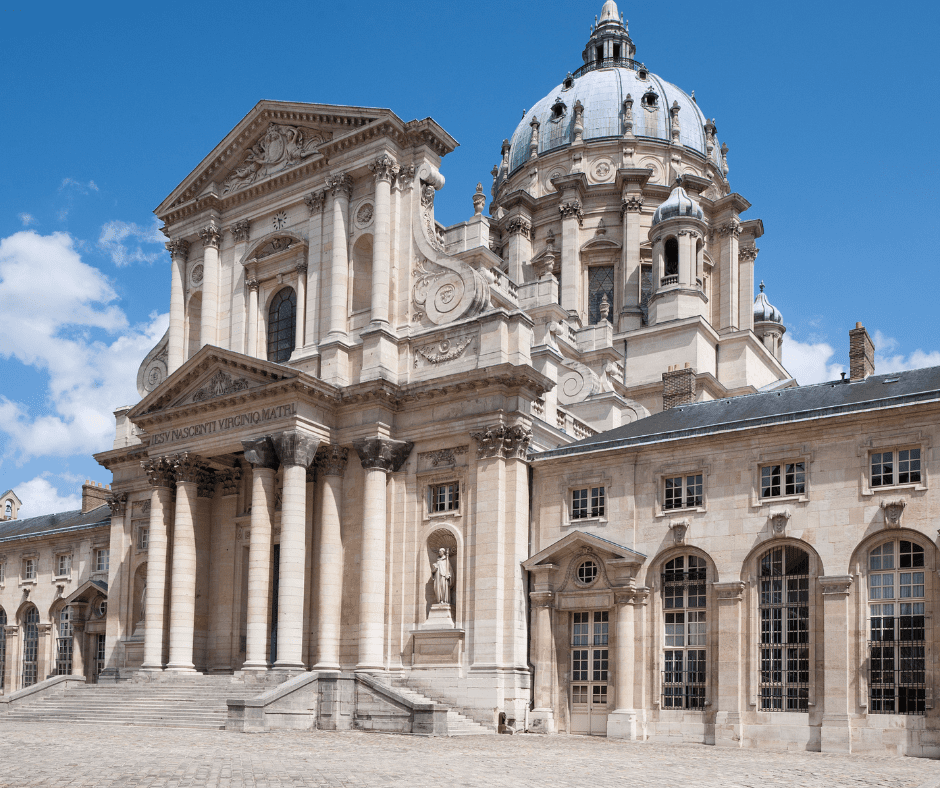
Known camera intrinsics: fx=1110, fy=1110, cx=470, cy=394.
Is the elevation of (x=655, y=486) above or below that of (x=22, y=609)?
above

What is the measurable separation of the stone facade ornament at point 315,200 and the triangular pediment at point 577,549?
14.9 metres

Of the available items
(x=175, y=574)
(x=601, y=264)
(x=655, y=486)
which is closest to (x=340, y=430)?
(x=175, y=574)

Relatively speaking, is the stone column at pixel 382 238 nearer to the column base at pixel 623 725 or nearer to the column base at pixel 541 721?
the column base at pixel 541 721

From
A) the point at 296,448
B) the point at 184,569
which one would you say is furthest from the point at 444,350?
the point at 184,569

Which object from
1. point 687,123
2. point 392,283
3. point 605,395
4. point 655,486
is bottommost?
point 655,486

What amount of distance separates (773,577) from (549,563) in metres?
6.65

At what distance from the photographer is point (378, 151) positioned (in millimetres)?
38000

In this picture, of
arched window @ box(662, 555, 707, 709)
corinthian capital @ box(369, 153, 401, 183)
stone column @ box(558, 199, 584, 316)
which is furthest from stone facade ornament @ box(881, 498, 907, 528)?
stone column @ box(558, 199, 584, 316)

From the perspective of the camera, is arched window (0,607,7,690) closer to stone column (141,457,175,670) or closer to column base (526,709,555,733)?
stone column (141,457,175,670)

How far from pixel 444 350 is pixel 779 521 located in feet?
39.1

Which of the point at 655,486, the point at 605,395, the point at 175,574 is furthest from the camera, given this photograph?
the point at 605,395

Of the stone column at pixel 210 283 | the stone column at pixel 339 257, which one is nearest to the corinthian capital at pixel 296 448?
the stone column at pixel 339 257

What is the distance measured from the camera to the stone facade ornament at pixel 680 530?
1230 inches

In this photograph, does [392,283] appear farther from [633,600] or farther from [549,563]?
[633,600]
